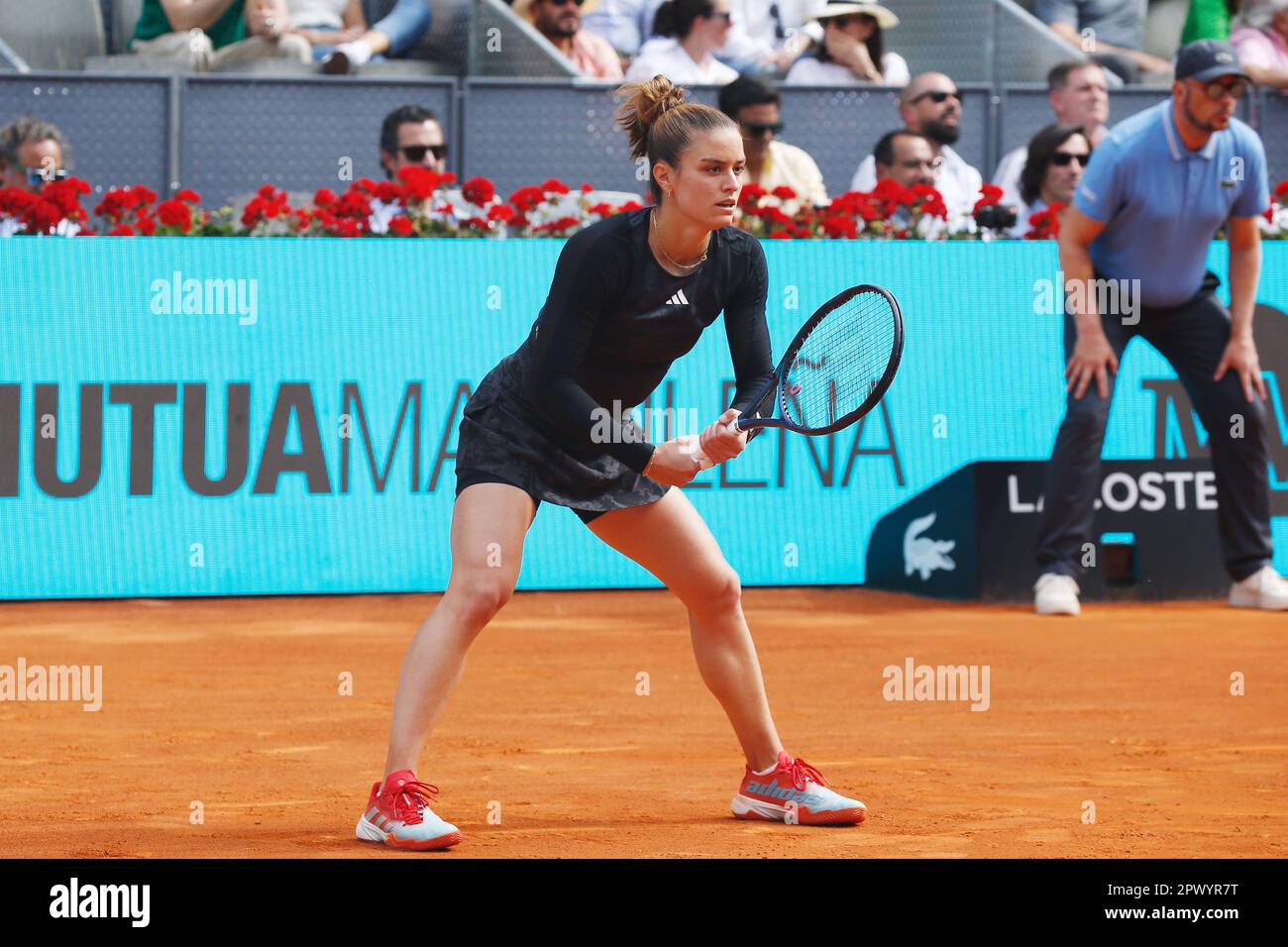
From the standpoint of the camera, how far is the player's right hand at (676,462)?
4.04 metres

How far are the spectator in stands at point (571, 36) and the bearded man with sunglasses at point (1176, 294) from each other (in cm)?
430

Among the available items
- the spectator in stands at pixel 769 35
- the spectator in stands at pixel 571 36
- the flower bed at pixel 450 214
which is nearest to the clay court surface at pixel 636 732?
the flower bed at pixel 450 214

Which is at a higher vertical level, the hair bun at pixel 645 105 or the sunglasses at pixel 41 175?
the sunglasses at pixel 41 175

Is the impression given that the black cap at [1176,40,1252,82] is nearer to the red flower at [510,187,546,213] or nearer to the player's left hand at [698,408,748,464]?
the red flower at [510,187,546,213]

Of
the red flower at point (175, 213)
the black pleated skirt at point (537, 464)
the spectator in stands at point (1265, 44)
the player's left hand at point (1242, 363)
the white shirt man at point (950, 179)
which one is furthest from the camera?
the spectator in stands at point (1265, 44)

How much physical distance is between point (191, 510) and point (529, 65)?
4.11 meters

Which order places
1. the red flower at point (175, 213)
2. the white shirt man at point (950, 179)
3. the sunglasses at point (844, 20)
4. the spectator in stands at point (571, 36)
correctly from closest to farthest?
the red flower at point (175, 213) < the white shirt man at point (950, 179) < the spectator in stands at point (571, 36) < the sunglasses at point (844, 20)

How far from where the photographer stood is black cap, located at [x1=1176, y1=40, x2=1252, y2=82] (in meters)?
8.03

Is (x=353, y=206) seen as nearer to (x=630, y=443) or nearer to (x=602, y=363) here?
(x=602, y=363)

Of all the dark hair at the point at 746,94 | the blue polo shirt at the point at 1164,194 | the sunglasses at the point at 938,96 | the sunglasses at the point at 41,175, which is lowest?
the blue polo shirt at the point at 1164,194

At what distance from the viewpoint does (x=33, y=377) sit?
27.8 feet
